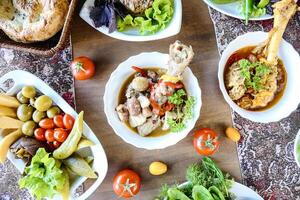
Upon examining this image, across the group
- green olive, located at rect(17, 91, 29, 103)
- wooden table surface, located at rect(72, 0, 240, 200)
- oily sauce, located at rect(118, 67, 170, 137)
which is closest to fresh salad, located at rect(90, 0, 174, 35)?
wooden table surface, located at rect(72, 0, 240, 200)

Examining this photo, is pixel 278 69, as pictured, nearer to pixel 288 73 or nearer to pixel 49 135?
pixel 288 73

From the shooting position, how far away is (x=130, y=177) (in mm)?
2695

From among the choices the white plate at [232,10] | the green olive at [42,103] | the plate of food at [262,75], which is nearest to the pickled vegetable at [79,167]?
the green olive at [42,103]

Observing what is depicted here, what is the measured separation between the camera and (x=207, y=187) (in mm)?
2693

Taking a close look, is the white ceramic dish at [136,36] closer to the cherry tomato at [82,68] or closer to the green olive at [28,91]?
the cherry tomato at [82,68]

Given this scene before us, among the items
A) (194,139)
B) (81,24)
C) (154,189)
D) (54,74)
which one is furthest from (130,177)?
(81,24)

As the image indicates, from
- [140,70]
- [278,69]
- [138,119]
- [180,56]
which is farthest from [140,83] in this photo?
[278,69]

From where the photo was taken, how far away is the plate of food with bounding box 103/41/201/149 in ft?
8.71

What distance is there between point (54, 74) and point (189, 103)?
2.69 ft

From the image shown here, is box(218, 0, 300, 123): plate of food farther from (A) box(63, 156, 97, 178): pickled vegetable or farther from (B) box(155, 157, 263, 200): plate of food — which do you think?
(A) box(63, 156, 97, 178): pickled vegetable

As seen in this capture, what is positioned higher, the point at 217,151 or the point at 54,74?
the point at 54,74

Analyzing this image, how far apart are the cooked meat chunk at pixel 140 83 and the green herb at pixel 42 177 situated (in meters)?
0.61

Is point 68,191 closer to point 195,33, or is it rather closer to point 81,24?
point 81,24

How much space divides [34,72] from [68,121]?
0.42m
